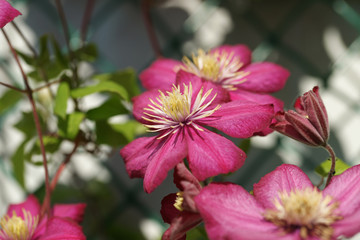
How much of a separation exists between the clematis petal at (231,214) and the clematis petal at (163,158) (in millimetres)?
54

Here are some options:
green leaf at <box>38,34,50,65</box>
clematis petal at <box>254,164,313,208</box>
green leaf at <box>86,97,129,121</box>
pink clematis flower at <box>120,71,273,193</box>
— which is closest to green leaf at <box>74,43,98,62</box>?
green leaf at <box>38,34,50,65</box>

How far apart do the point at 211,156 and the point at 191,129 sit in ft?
0.23

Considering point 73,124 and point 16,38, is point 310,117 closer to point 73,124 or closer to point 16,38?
point 73,124

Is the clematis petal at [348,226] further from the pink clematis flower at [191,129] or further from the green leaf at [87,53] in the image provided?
the green leaf at [87,53]

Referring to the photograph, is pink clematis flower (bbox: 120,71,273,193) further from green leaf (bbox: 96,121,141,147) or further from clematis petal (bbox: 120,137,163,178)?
green leaf (bbox: 96,121,141,147)

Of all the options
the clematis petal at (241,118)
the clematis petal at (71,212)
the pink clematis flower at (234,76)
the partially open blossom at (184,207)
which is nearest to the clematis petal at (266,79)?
the pink clematis flower at (234,76)

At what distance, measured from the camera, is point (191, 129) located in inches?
20.1

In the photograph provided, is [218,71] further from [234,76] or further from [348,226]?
[348,226]

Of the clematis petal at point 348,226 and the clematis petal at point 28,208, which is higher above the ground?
the clematis petal at point 348,226

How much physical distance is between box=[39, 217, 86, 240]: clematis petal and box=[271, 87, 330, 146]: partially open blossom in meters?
0.28

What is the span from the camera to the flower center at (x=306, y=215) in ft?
1.28

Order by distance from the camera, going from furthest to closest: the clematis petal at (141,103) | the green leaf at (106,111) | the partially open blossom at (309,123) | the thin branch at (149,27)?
the thin branch at (149,27) < the green leaf at (106,111) < the clematis petal at (141,103) < the partially open blossom at (309,123)

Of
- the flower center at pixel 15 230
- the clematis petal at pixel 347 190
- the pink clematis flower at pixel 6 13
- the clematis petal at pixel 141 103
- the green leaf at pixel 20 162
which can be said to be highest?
the pink clematis flower at pixel 6 13

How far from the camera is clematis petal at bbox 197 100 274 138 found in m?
0.47
